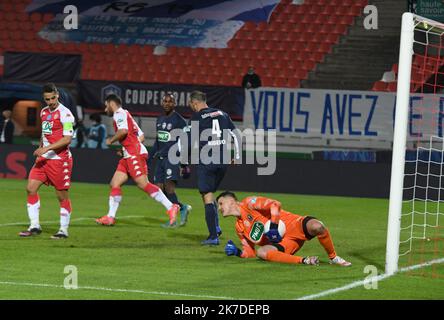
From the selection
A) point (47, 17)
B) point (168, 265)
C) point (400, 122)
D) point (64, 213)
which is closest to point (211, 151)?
point (64, 213)

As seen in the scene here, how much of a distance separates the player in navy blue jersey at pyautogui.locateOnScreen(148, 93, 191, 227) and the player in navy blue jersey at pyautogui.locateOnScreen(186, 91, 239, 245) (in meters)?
2.94

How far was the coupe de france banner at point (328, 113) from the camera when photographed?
27078 millimetres

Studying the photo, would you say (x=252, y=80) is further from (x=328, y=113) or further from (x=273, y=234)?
(x=273, y=234)

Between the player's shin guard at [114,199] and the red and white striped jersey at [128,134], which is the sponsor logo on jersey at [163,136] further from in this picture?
the player's shin guard at [114,199]

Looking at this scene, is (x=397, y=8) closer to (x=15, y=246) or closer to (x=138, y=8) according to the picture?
(x=138, y=8)

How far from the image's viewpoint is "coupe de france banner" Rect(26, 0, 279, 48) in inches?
1289

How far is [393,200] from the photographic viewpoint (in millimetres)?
11773

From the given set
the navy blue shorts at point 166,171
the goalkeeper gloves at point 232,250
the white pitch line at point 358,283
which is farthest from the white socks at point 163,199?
the white pitch line at point 358,283

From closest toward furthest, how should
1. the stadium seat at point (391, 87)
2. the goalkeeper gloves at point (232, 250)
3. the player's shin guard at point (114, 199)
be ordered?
1. the goalkeeper gloves at point (232, 250)
2. the player's shin guard at point (114, 199)
3. the stadium seat at point (391, 87)

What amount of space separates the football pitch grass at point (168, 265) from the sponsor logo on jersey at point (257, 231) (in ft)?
0.95

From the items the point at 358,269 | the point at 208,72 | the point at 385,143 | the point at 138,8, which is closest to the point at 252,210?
the point at 358,269

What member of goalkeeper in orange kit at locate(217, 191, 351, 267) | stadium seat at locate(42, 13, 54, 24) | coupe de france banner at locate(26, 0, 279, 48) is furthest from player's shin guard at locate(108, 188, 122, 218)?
stadium seat at locate(42, 13, 54, 24)

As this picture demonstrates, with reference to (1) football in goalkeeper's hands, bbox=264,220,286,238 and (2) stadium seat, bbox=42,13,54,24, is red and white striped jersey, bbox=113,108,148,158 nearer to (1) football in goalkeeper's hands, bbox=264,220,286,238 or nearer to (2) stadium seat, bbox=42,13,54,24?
(1) football in goalkeeper's hands, bbox=264,220,286,238
